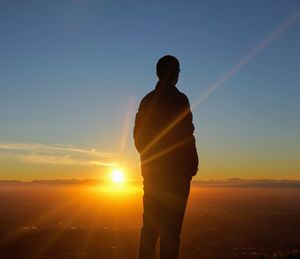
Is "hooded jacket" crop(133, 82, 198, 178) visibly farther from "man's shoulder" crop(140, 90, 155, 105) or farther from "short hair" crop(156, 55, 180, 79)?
"short hair" crop(156, 55, 180, 79)

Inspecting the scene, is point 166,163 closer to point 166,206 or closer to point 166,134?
point 166,134

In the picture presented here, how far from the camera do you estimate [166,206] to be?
453 cm

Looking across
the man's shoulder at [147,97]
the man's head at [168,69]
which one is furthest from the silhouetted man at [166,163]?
the man's shoulder at [147,97]

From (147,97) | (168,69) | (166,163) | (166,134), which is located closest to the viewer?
(166,163)

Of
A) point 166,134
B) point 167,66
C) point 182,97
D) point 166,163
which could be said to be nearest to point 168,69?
point 167,66

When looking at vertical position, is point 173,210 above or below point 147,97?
below

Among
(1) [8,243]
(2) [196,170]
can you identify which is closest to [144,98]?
(2) [196,170]

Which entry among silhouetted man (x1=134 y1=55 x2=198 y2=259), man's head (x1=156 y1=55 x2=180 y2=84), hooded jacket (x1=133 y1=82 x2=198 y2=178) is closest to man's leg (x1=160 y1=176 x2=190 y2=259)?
silhouetted man (x1=134 y1=55 x2=198 y2=259)

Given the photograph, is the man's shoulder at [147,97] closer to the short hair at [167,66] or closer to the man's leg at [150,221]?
the short hair at [167,66]

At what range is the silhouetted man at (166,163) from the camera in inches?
177

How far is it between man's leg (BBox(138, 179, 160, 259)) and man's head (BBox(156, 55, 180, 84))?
1.19 m

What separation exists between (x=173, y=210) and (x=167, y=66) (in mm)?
1596

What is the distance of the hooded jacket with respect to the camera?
14.7ft

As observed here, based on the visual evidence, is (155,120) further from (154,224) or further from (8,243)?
(8,243)
